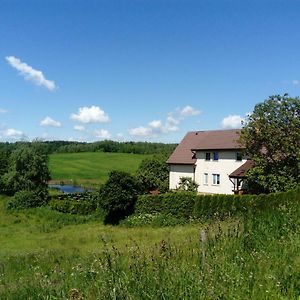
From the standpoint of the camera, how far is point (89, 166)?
4289 inches

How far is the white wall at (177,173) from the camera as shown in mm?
46969

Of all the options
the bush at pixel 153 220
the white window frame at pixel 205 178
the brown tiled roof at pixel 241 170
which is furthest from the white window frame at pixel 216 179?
the bush at pixel 153 220

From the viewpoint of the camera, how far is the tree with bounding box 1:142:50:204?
42.3 metres

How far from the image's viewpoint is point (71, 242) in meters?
23.5

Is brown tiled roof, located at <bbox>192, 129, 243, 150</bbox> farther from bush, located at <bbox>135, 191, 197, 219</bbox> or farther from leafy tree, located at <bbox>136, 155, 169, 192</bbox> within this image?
bush, located at <bbox>135, 191, 197, 219</bbox>

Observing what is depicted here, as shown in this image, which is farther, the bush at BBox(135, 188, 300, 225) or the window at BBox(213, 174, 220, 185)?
the window at BBox(213, 174, 220, 185)

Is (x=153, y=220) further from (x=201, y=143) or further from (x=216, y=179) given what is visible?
(x=201, y=143)

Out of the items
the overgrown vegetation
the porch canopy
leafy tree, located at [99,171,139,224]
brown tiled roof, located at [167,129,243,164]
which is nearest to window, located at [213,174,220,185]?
the porch canopy

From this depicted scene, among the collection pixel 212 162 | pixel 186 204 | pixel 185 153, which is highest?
pixel 185 153

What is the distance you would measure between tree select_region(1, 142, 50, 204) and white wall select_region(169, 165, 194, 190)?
1489 cm

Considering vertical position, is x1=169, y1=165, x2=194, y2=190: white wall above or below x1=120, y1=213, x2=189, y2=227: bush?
above

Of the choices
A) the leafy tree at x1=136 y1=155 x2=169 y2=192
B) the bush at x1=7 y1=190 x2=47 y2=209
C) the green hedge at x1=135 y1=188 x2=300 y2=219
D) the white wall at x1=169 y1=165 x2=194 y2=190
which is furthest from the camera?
the leafy tree at x1=136 y1=155 x2=169 y2=192

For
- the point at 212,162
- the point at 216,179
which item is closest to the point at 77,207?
the point at 216,179

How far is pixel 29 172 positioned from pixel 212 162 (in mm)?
19827
